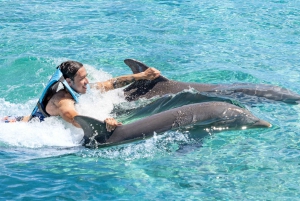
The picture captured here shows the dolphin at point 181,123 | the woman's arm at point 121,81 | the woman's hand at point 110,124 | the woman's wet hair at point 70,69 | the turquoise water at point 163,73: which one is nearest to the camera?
the turquoise water at point 163,73

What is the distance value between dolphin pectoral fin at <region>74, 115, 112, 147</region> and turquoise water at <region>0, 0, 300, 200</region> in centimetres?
15

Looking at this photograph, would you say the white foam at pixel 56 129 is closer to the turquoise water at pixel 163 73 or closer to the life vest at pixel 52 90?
the turquoise water at pixel 163 73

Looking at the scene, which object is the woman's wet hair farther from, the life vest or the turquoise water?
A: the turquoise water

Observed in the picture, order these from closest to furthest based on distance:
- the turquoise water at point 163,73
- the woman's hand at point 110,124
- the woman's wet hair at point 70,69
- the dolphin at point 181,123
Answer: the turquoise water at point 163,73
the woman's hand at point 110,124
the dolphin at point 181,123
the woman's wet hair at point 70,69

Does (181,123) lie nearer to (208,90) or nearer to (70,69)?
(70,69)

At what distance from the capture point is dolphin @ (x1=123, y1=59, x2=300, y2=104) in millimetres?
8938

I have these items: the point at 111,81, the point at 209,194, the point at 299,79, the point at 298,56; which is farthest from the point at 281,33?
the point at 209,194

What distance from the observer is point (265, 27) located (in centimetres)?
1430

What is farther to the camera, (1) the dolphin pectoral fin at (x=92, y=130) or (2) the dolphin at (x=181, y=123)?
(2) the dolphin at (x=181, y=123)

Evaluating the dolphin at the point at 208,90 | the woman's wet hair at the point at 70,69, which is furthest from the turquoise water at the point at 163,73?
the woman's wet hair at the point at 70,69

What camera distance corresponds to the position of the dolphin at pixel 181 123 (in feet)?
23.8

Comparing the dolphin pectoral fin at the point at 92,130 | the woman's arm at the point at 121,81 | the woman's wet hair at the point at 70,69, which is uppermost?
the woman's wet hair at the point at 70,69

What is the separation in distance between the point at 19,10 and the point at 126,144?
974cm

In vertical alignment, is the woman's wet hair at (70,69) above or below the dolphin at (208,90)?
above
